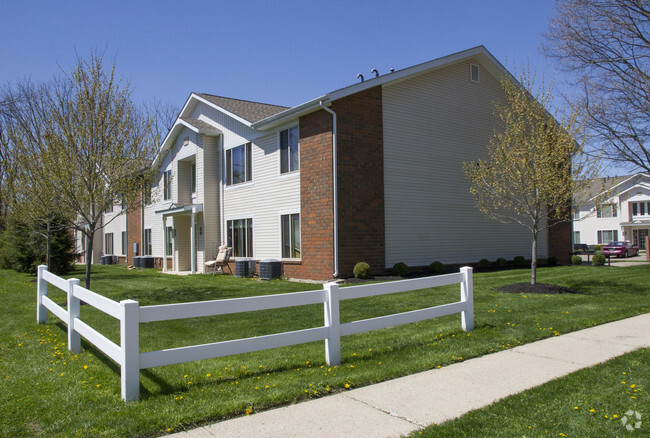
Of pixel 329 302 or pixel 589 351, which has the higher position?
pixel 329 302

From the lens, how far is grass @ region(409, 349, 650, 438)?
3.80 metres

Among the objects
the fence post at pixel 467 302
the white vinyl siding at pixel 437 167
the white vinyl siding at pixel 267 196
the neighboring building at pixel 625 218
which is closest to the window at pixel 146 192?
Result: the white vinyl siding at pixel 267 196

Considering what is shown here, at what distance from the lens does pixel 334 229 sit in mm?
14625

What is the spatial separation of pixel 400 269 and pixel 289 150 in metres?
5.46

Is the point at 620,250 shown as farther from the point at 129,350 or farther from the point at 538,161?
the point at 129,350

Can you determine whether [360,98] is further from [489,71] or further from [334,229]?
[489,71]

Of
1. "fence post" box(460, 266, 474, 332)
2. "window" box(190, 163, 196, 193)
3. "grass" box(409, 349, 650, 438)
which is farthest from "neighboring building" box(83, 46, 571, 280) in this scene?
"grass" box(409, 349, 650, 438)

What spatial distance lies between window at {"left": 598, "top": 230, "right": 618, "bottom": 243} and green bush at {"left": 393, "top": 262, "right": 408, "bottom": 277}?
4345 centimetres

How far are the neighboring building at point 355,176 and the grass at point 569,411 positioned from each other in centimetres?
994

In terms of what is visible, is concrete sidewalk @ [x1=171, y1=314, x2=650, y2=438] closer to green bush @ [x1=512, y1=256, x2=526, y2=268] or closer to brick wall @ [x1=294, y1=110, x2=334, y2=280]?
brick wall @ [x1=294, y1=110, x2=334, y2=280]

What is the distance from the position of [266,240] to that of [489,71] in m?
10.9

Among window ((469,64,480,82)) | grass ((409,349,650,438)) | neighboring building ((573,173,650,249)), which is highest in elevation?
window ((469,64,480,82))

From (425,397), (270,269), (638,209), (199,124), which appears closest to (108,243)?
(199,124)

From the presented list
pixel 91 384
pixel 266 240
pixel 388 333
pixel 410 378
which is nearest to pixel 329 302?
pixel 410 378
